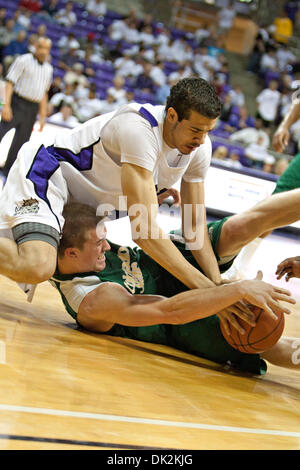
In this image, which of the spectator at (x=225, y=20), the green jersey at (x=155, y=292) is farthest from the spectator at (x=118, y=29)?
the green jersey at (x=155, y=292)

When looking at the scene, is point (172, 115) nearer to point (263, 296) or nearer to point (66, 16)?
point (263, 296)

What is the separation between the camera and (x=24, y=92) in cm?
776

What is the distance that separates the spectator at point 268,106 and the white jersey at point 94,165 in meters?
11.5

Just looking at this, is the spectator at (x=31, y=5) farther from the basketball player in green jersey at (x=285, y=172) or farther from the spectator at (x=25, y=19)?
the basketball player in green jersey at (x=285, y=172)

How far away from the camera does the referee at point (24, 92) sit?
25.1 feet

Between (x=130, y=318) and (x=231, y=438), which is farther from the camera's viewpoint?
(x=130, y=318)

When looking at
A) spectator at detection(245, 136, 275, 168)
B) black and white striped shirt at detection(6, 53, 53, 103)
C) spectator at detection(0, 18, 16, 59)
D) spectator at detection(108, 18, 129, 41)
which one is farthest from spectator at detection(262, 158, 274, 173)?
spectator at detection(108, 18, 129, 41)

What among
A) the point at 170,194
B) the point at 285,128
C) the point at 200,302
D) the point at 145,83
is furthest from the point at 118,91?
the point at 200,302

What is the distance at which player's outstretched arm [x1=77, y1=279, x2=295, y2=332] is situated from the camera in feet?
8.11

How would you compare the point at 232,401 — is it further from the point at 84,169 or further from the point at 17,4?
the point at 17,4

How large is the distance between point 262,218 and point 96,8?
45.2 feet

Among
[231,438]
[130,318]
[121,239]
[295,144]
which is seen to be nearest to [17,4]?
[295,144]

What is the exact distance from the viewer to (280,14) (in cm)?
1712
